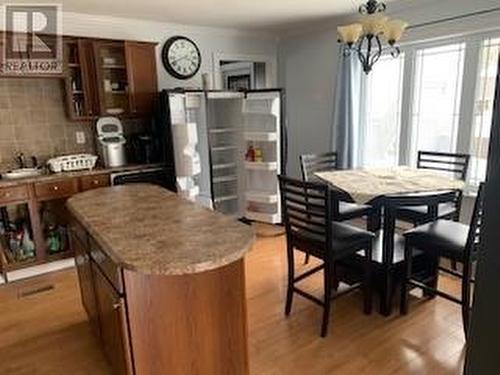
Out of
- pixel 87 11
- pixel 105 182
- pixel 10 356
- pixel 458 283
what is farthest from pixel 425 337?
pixel 87 11

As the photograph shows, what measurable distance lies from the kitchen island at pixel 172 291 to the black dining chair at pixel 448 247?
1.35 meters

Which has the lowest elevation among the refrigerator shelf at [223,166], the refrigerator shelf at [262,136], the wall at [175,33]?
the refrigerator shelf at [223,166]

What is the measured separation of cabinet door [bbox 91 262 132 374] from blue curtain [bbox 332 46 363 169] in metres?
3.01

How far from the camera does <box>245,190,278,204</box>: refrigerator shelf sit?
4.34 m

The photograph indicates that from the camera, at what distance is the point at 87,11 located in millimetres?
3559

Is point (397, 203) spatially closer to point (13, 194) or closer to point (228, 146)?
point (228, 146)

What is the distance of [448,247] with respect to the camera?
7.48 feet

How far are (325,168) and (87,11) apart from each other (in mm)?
2797

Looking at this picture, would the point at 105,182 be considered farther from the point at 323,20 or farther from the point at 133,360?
the point at 323,20

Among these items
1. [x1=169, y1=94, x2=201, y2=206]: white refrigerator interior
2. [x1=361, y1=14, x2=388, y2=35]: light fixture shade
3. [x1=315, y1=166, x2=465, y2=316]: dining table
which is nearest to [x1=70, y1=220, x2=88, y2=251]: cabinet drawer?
[x1=169, y1=94, x2=201, y2=206]: white refrigerator interior

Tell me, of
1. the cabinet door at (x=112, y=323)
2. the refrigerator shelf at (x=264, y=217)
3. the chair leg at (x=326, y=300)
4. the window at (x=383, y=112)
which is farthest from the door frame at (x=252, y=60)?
the cabinet door at (x=112, y=323)

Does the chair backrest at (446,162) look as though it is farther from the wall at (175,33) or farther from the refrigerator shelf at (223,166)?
the wall at (175,33)

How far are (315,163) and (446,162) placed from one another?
1163 mm

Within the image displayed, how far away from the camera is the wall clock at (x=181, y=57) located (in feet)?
13.8
